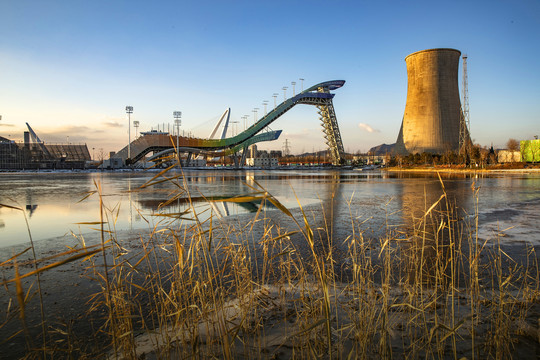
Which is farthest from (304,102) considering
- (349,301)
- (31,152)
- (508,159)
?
(31,152)

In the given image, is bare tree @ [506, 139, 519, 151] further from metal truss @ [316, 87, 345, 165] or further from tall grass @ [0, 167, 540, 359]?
tall grass @ [0, 167, 540, 359]

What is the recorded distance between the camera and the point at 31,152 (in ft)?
224

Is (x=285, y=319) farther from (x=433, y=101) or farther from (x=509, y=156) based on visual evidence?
(x=509, y=156)

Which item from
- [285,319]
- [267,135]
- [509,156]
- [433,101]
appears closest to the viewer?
[285,319]

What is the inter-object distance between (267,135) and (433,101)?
84.4ft

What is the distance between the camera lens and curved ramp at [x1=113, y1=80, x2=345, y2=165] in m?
52.8

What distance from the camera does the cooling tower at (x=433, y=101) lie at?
1825 inches

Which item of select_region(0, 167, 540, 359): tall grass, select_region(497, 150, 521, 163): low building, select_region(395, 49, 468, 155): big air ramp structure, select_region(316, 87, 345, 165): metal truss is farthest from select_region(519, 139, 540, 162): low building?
select_region(0, 167, 540, 359): tall grass

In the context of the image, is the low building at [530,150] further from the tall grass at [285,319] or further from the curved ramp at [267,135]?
the tall grass at [285,319]

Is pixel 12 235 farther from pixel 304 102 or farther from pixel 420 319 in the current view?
pixel 304 102

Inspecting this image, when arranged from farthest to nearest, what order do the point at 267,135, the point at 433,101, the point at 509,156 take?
the point at 509,156, the point at 267,135, the point at 433,101

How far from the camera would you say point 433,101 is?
4753 cm

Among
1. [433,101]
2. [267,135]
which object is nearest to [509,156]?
[433,101]

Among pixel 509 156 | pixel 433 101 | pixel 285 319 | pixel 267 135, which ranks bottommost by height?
pixel 285 319
